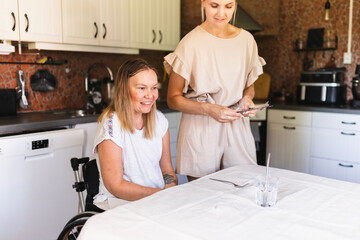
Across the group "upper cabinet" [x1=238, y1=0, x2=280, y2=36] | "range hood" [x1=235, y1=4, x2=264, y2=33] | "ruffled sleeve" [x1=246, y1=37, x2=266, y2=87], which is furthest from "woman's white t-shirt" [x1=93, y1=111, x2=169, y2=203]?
"upper cabinet" [x1=238, y1=0, x2=280, y2=36]

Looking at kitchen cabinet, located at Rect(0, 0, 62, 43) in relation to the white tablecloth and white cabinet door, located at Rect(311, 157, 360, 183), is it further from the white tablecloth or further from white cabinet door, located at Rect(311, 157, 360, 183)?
white cabinet door, located at Rect(311, 157, 360, 183)

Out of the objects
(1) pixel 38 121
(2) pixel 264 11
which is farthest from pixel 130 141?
(2) pixel 264 11

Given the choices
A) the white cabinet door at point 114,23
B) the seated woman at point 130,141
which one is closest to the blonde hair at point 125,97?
the seated woman at point 130,141

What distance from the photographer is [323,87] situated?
3.31 metres

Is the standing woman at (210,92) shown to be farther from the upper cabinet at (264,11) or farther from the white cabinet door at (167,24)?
the upper cabinet at (264,11)

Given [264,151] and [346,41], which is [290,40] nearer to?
[346,41]

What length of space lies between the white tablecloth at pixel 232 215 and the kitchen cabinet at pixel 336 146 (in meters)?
1.74

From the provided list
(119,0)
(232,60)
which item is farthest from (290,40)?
(232,60)

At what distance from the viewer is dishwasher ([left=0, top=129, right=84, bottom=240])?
2.14m

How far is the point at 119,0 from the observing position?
3.05 metres

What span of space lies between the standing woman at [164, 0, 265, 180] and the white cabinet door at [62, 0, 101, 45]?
4.10 ft

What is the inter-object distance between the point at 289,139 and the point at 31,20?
7.68ft

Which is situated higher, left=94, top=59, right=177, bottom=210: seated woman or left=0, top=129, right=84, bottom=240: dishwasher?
left=94, top=59, right=177, bottom=210: seated woman

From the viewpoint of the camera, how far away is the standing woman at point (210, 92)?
176 centimetres
